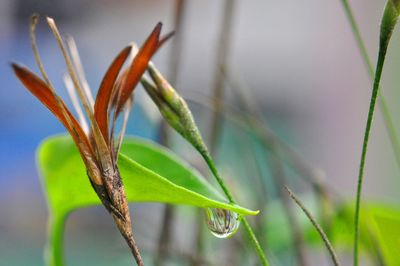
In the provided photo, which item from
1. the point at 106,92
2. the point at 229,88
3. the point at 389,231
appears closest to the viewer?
the point at 106,92

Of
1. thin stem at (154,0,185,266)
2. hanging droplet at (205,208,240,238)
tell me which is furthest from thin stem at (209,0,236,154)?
hanging droplet at (205,208,240,238)

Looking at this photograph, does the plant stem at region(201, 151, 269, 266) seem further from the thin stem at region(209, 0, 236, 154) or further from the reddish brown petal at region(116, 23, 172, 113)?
the thin stem at region(209, 0, 236, 154)

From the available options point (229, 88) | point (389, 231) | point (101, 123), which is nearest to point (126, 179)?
point (101, 123)

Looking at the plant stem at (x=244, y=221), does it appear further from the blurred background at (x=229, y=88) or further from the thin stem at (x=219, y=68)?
the blurred background at (x=229, y=88)

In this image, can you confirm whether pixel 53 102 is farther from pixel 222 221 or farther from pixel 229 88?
pixel 229 88

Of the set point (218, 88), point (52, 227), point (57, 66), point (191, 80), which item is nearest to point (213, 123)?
point (218, 88)

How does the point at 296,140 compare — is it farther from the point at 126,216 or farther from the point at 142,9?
the point at 126,216

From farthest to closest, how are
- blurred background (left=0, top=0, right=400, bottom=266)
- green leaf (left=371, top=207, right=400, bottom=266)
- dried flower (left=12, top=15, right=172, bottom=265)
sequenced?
blurred background (left=0, top=0, right=400, bottom=266) < green leaf (left=371, top=207, right=400, bottom=266) < dried flower (left=12, top=15, right=172, bottom=265)
